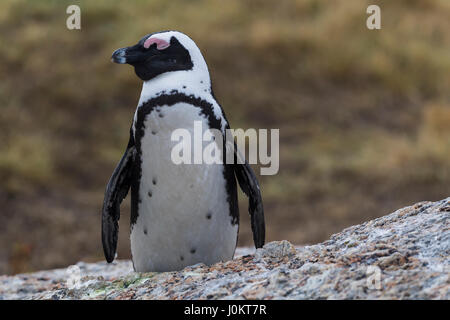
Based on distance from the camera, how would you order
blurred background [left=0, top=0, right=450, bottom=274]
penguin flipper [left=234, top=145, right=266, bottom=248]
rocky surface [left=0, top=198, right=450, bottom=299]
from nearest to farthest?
rocky surface [left=0, top=198, right=450, bottom=299]
penguin flipper [left=234, top=145, right=266, bottom=248]
blurred background [left=0, top=0, right=450, bottom=274]

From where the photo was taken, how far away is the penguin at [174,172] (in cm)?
316

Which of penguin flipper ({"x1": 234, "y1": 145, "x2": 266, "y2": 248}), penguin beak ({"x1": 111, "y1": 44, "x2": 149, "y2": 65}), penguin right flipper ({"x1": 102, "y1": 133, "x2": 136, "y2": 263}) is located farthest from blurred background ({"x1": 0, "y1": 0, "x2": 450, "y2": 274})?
Answer: penguin beak ({"x1": 111, "y1": 44, "x2": 149, "y2": 65})

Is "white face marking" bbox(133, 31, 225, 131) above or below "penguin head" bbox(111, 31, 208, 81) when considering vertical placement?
below

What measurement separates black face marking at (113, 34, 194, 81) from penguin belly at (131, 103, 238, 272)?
0.20m

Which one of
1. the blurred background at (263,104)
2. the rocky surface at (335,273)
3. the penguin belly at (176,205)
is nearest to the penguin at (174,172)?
the penguin belly at (176,205)

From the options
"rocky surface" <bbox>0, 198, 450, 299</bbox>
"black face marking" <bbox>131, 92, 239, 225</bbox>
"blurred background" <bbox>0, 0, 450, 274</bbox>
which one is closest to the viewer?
"rocky surface" <bbox>0, 198, 450, 299</bbox>

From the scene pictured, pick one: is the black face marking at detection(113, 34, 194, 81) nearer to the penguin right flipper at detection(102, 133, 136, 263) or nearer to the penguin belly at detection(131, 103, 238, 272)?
the penguin belly at detection(131, 103, 238, 272)

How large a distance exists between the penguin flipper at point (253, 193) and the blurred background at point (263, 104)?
146 inches

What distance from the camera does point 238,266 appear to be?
9.69 ft

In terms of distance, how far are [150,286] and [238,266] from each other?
1.16ft

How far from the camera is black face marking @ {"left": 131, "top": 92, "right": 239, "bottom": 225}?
3139 mm

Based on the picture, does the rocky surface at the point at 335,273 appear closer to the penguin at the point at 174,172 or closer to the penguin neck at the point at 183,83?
the penguin at the point at 174,172
